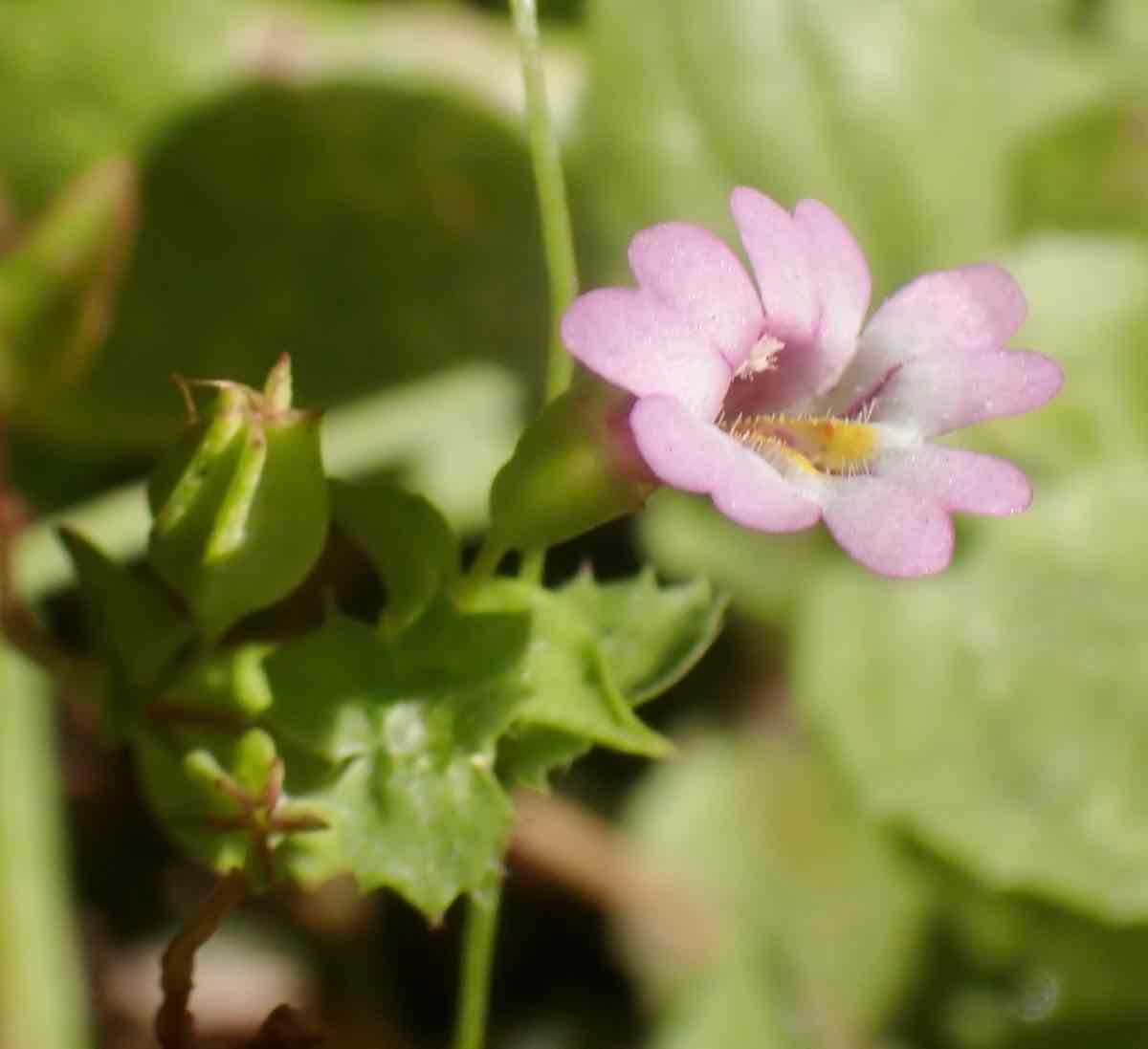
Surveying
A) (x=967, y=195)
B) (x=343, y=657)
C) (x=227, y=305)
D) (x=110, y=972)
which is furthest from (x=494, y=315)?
(x=343, y=657)

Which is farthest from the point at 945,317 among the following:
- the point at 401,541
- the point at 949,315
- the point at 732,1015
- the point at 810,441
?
the point at 732,1015

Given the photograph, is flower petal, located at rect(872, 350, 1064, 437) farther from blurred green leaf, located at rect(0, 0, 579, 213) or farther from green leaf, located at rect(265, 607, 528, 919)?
blurred green leaf, located at rect(0, 0, 579, 213)

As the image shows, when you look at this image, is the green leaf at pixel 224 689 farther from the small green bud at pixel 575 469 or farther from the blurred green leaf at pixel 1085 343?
the blurred green leaf at pixel 1085 343

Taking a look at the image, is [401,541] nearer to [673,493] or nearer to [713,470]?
[713,470]

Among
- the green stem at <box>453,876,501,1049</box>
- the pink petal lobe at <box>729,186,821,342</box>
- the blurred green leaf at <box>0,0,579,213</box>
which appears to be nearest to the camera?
Result: the pink petal lobe at <box>729,186,821,342</box>

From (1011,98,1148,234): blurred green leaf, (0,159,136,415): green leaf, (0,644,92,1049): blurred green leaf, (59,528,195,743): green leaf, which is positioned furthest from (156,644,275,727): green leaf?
(1011,98,1148,234): blurred green leaf

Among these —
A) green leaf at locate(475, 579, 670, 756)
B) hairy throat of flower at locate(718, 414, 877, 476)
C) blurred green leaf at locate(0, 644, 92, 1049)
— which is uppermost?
hairy throat of flower at locate(718, 414, 877, 476)

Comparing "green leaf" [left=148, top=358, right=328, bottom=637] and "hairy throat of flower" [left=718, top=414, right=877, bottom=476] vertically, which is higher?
"hairy throat of flower" [left=718, top=414, right=877, bottom=476]

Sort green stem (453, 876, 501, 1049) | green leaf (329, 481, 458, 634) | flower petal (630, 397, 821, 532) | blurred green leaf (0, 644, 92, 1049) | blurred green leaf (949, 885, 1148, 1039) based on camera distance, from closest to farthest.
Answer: flower petal (630, 397, 821, 532) < green leaf (329, 481, 458, 634) < green stem (453, 876, 501, 1049) < blurred green leaf (0, 644, 92, 1049) < blurred green leaf (949, 885, 1148, 1039)
